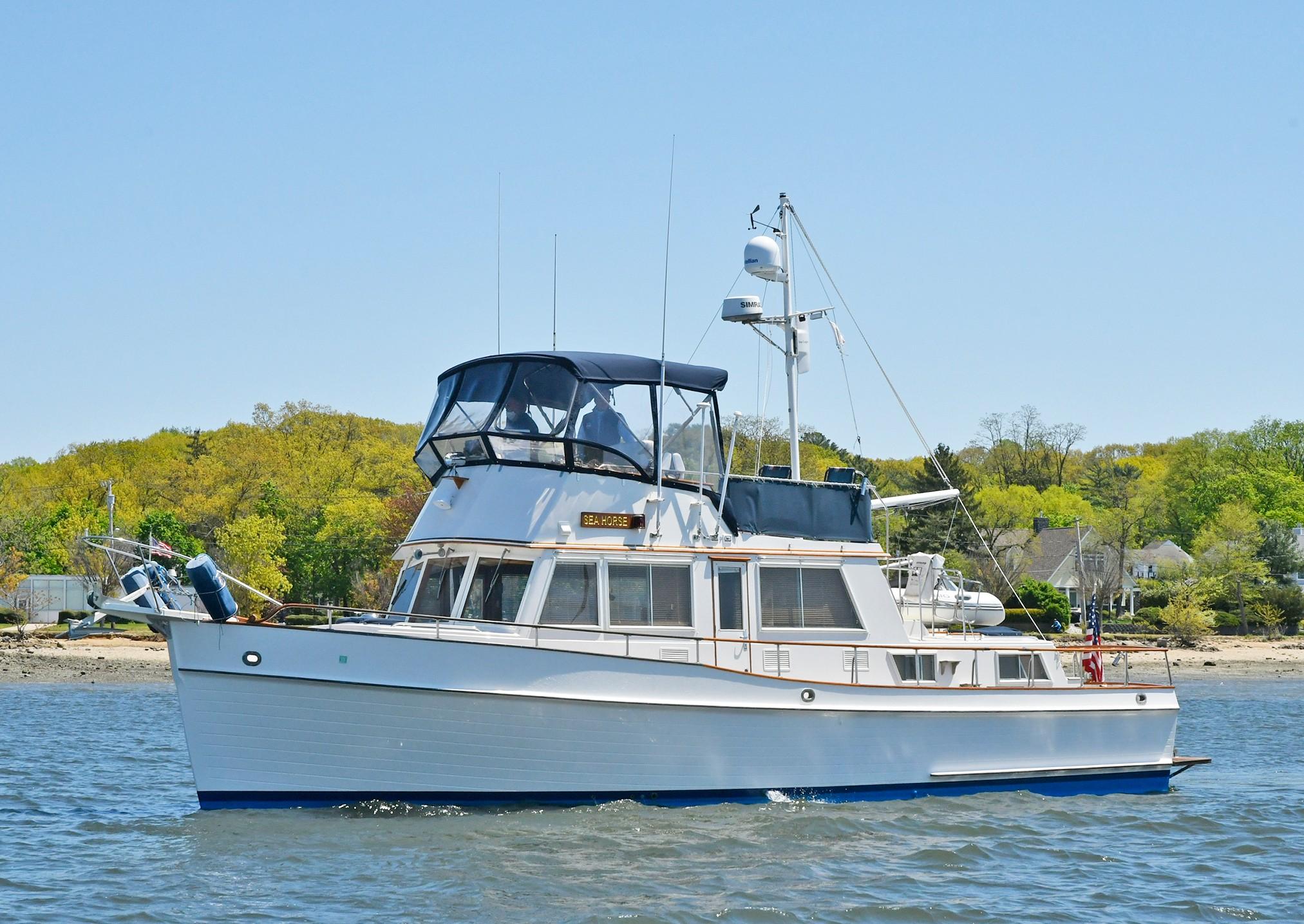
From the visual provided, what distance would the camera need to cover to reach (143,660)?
41781 millimetres

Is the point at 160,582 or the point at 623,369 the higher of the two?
the point at 623,369

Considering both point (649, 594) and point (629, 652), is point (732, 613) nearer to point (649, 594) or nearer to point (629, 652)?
point (649, 594)

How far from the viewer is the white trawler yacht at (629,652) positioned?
12.7 metres

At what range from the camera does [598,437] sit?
47.9 feet

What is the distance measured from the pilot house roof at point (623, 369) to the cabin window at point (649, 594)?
206 centimetres

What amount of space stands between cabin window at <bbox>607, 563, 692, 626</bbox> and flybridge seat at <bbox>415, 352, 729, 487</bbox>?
1.04 meters

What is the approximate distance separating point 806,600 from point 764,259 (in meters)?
4.34

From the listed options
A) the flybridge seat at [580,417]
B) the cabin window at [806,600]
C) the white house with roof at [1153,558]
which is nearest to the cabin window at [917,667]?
the cabin window at [806,600]

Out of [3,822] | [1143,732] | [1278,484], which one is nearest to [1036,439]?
[1278,484]

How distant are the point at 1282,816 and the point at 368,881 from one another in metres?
10.7

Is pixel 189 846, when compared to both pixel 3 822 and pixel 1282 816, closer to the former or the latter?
pixel 3 822

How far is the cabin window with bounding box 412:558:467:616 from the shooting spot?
14594mm

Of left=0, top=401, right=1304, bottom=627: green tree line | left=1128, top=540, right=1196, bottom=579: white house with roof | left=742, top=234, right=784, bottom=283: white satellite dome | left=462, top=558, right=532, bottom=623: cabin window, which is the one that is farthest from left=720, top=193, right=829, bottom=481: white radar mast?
left=1128, top=540, right=1196, bottom=579: white house with roof

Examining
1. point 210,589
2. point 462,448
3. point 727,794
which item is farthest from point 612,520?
point 210,589
